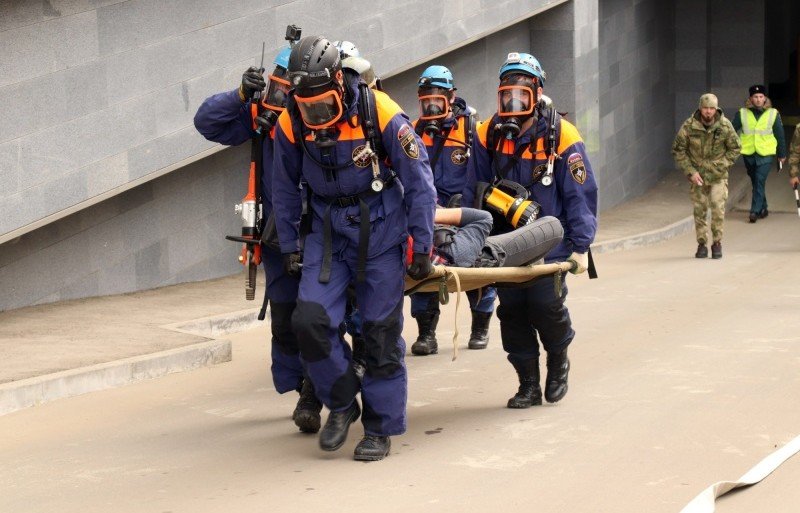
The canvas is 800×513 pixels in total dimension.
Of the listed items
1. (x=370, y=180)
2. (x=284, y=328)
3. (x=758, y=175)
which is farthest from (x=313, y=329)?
(x=758, y=175)

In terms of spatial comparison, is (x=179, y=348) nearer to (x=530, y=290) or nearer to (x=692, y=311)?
(x=530, y=290)

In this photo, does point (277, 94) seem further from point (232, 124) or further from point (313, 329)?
point (313, 329)

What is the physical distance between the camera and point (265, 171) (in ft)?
25.7

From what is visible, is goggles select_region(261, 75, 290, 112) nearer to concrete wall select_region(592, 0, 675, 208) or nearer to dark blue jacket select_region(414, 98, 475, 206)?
dark blue jacket select_region(414, 98, 475, 206)

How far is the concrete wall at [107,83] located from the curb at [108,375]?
175 centimetres

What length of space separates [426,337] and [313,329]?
11.3 feet

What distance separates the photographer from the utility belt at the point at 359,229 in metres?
6.70

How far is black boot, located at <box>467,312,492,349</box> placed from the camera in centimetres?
1017

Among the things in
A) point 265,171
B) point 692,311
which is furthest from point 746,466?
point 692,311

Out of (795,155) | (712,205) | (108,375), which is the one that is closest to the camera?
(108,375)

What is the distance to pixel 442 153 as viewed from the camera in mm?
10203

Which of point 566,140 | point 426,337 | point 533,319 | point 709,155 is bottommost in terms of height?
point 426,337

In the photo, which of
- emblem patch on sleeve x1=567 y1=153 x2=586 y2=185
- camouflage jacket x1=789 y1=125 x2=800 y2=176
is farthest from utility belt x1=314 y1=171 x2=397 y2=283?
camouflage jacket x1=789 y1=125 x2=800 y2=176

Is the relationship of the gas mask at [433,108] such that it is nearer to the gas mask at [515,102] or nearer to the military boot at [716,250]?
the gas mask at [515,102]
